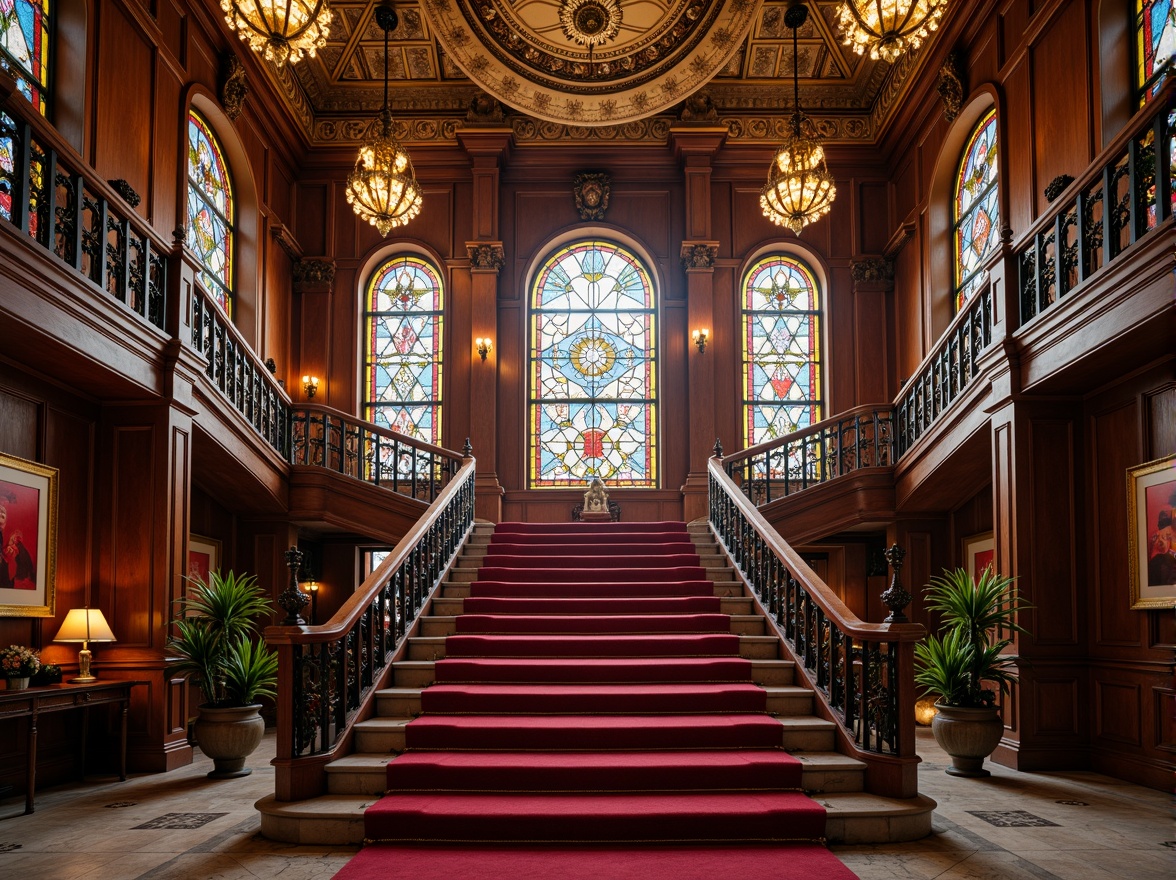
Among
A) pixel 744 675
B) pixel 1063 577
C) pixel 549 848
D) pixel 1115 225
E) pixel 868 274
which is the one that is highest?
pixel 868 274

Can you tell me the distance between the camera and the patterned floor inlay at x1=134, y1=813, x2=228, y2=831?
6.19 meters

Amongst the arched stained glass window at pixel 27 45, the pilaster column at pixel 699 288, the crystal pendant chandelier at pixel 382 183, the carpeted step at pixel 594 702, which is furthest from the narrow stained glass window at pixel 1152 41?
the arched stained glass window at pixel 27 45

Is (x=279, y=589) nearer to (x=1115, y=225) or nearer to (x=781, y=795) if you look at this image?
(x=781, y=795)

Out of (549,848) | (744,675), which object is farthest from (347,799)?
(744,675)

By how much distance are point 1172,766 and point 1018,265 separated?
4098 mm

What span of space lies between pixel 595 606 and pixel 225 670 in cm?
312

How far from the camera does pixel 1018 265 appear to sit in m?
8.82

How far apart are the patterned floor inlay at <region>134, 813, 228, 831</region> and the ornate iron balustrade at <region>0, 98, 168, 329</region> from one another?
3701 mm

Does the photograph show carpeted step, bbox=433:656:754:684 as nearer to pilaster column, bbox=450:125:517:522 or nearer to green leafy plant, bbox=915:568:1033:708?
green leafy plant, bbox=915:568:1033:708

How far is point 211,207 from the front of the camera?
12.5 meters

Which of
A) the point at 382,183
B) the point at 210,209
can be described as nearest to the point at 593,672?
the point at 382,183

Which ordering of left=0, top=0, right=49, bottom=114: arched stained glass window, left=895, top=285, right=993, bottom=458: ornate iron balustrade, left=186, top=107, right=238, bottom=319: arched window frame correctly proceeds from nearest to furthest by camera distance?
left=0, top=0, right=49, bottom=114: arched stained glass window → left=895, top=285, right=993, bottom=458: ornate iron balustrade → left=186, top=107, right=238, bottom=319: arched window frame

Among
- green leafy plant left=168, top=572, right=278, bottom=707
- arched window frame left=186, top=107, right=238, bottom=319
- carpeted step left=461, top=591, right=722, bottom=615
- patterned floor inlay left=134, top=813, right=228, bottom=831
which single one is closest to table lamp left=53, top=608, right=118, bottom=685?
green leafy plant left=168, top=572, right=278, bottom=707

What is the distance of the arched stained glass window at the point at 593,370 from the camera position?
15.2 metres
